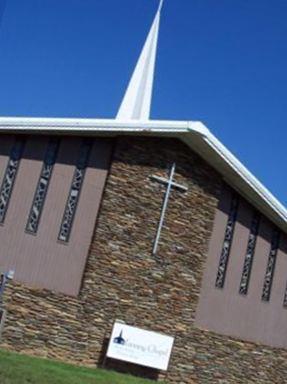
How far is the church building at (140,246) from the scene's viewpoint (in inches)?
644

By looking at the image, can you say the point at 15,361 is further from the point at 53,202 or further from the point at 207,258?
the point at 207,258

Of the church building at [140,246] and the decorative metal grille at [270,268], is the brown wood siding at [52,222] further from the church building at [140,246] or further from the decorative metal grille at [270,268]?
the decorative metal grille at [270,268]

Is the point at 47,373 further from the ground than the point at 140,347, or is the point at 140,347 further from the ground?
the point at 140,347

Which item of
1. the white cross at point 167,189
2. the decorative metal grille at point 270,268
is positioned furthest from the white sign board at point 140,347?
the decorative metal grille at point 270,268

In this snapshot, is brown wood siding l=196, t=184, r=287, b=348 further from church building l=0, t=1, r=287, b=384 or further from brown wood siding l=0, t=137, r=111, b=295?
brown wood siding l=0, t=137, r=111, b=295

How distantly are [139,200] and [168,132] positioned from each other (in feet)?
6.50

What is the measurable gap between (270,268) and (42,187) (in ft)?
24.6

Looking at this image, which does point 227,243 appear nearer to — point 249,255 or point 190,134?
point 249,255

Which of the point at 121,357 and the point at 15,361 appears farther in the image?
the point at 121,357

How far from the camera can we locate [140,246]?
17469 mm

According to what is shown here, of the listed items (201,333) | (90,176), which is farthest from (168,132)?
(201,333)

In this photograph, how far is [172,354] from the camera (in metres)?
17.6

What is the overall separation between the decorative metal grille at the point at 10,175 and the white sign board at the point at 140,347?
4.15 m

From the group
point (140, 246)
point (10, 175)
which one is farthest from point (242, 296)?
point (10, 175)
